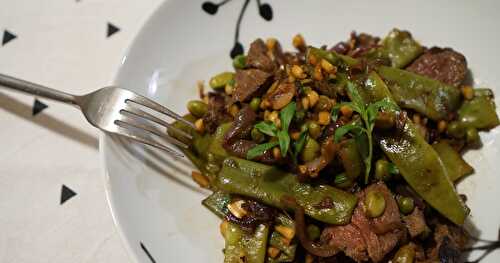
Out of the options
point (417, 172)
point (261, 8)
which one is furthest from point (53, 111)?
point (417, 172)

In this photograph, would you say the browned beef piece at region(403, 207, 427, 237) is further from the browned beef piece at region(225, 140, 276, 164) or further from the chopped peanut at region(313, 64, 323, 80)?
the chopped peanut at region(313, 64, 323, 80)

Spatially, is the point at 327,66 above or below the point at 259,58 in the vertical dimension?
above

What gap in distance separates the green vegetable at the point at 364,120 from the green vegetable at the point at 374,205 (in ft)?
0.41

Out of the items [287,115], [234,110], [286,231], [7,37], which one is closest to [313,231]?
[286,231]

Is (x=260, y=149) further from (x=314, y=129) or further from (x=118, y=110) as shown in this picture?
(x=118, y=110)

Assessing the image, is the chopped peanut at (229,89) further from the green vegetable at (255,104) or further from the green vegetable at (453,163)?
the green vegetable at (453,163)

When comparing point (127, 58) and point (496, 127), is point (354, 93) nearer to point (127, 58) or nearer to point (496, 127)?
point (496, 127)

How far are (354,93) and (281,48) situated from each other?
1053 millimetres

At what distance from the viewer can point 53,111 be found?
385cm

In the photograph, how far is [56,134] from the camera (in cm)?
379

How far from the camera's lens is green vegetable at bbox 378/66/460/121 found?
3.21m

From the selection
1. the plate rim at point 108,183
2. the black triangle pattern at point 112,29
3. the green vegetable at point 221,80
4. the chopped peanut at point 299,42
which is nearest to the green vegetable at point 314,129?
the green vegetable at point 221,80

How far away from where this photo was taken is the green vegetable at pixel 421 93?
10.5ft

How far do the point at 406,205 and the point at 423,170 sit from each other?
0.24m
